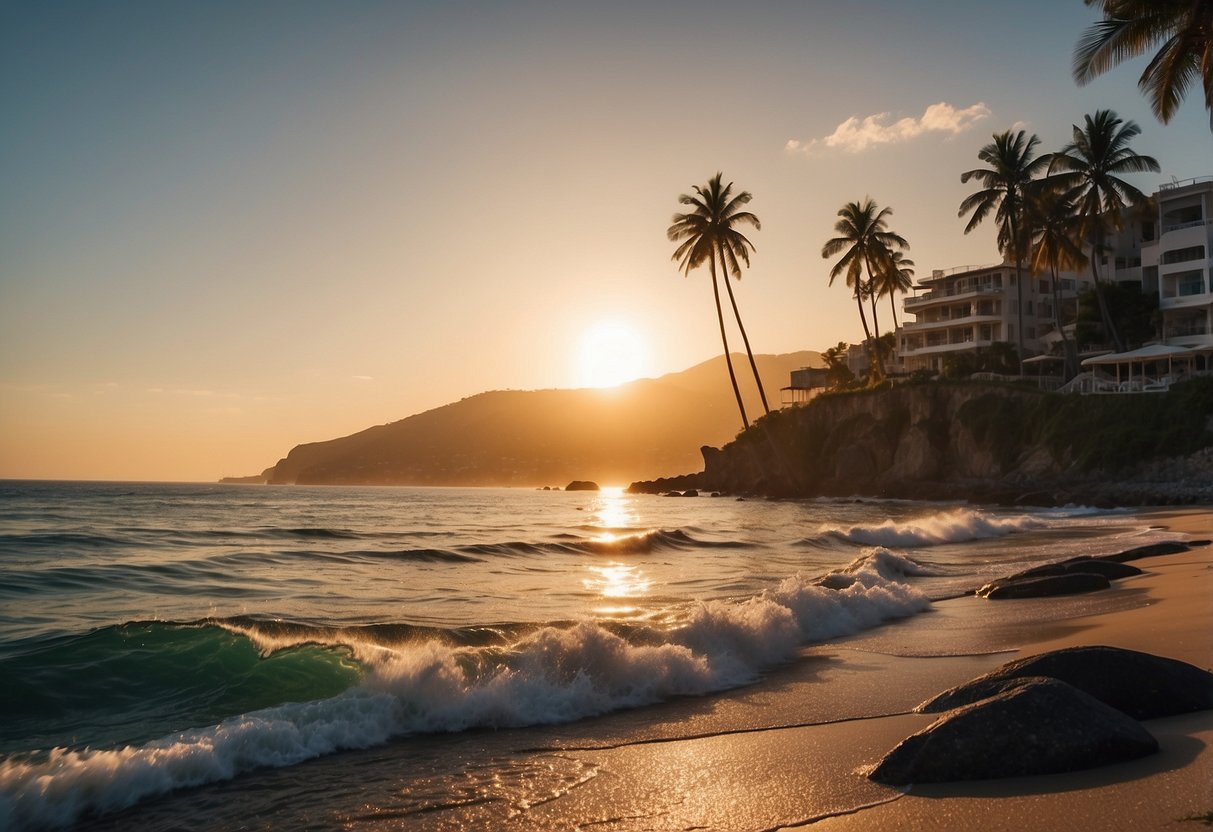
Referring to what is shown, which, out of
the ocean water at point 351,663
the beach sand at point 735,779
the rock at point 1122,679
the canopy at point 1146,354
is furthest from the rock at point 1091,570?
the canopy at point 1146,354

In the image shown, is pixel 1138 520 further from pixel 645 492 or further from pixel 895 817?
pixel 645 492

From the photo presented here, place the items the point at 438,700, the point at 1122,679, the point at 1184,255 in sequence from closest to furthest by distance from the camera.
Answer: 1. the point at 1122,679
2. the point at 438,700
3. the point at 1184,255

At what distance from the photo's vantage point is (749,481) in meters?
74.6

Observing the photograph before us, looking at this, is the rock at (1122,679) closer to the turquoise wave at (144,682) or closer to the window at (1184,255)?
the turquoise wave at (144,682)

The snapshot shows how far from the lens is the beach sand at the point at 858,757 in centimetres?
464

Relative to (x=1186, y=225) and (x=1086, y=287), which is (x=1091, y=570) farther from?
(x=1086, y=287)

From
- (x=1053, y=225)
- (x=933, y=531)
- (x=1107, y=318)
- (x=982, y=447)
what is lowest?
(x=933, y=531)

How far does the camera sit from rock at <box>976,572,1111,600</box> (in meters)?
13.8

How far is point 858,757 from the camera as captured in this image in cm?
598

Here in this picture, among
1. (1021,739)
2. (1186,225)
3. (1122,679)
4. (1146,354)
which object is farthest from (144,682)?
(1186,225)

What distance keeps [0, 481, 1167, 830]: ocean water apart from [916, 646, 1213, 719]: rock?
82.8 inches

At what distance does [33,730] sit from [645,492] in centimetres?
8802

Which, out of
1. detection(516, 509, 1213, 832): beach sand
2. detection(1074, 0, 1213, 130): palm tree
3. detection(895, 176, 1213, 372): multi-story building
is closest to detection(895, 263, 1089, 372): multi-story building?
detection(895, 176, 1213, 372): multi-story building

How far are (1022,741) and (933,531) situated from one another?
25.1 m
